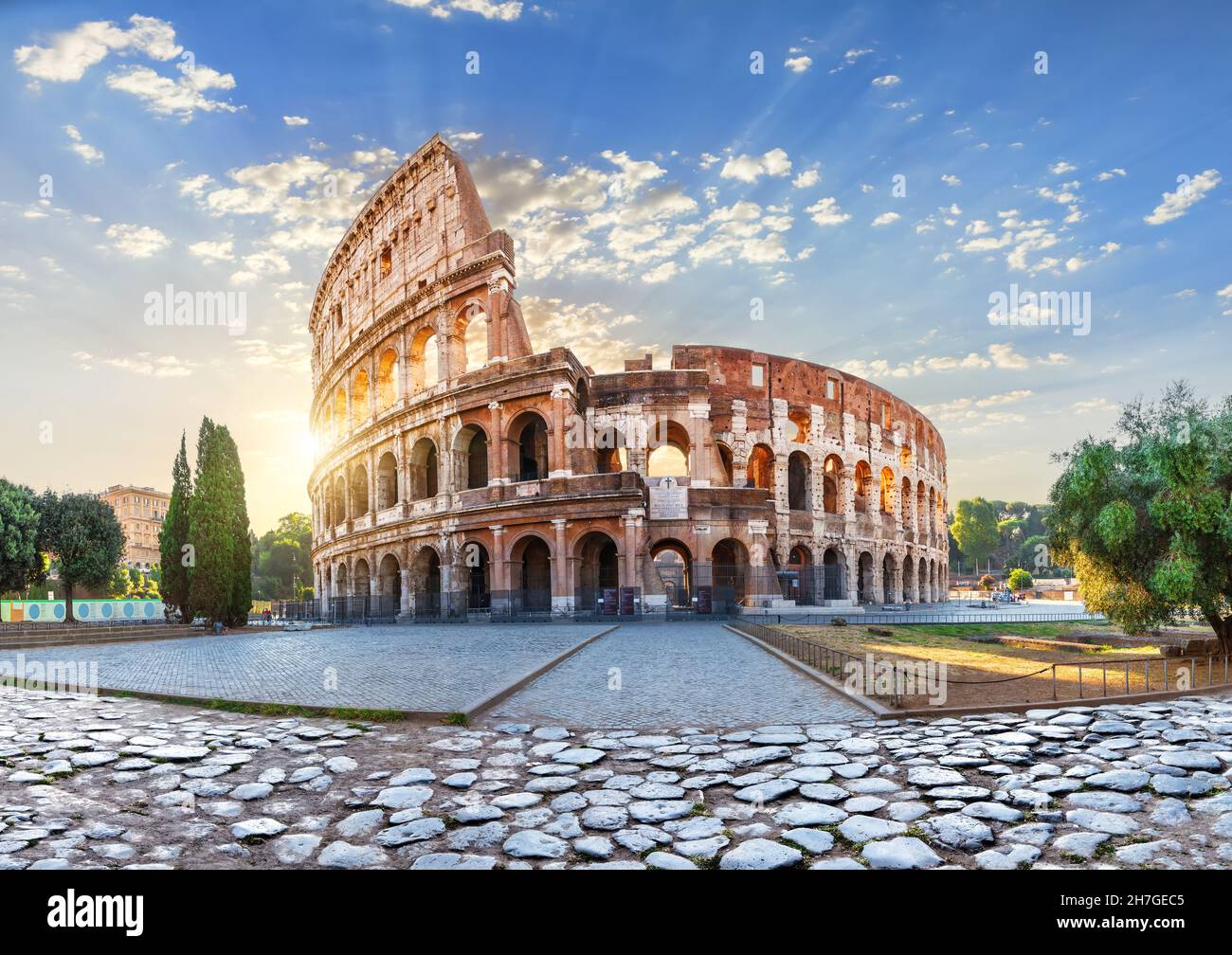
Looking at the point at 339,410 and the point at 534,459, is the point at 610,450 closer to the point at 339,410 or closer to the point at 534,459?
the point at 534,459

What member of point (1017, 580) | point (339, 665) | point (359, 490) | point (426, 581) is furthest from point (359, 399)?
point (1017, 580)

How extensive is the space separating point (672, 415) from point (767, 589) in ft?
30.1

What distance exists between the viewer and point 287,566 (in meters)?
80.8

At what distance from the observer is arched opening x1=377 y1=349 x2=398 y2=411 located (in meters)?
36.5

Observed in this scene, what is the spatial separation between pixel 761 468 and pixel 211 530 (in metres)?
27.7

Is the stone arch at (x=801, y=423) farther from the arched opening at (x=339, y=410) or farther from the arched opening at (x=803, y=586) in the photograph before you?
the arched opening at (x=339, y=410)

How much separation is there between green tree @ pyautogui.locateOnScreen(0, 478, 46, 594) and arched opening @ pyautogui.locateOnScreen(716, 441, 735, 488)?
32.0 m

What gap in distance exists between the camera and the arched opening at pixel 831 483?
4131 cm

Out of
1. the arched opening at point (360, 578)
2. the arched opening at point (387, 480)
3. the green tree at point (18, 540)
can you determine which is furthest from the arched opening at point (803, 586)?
the green tree at point (18, 540)

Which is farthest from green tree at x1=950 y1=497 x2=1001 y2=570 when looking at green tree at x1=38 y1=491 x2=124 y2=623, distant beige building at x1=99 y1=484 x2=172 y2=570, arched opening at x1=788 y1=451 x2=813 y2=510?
distant beige building at x1=99 y1=484 x2=172 y2=570

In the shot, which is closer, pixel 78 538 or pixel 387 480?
pixel 78 538

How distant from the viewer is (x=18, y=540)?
29.9m
